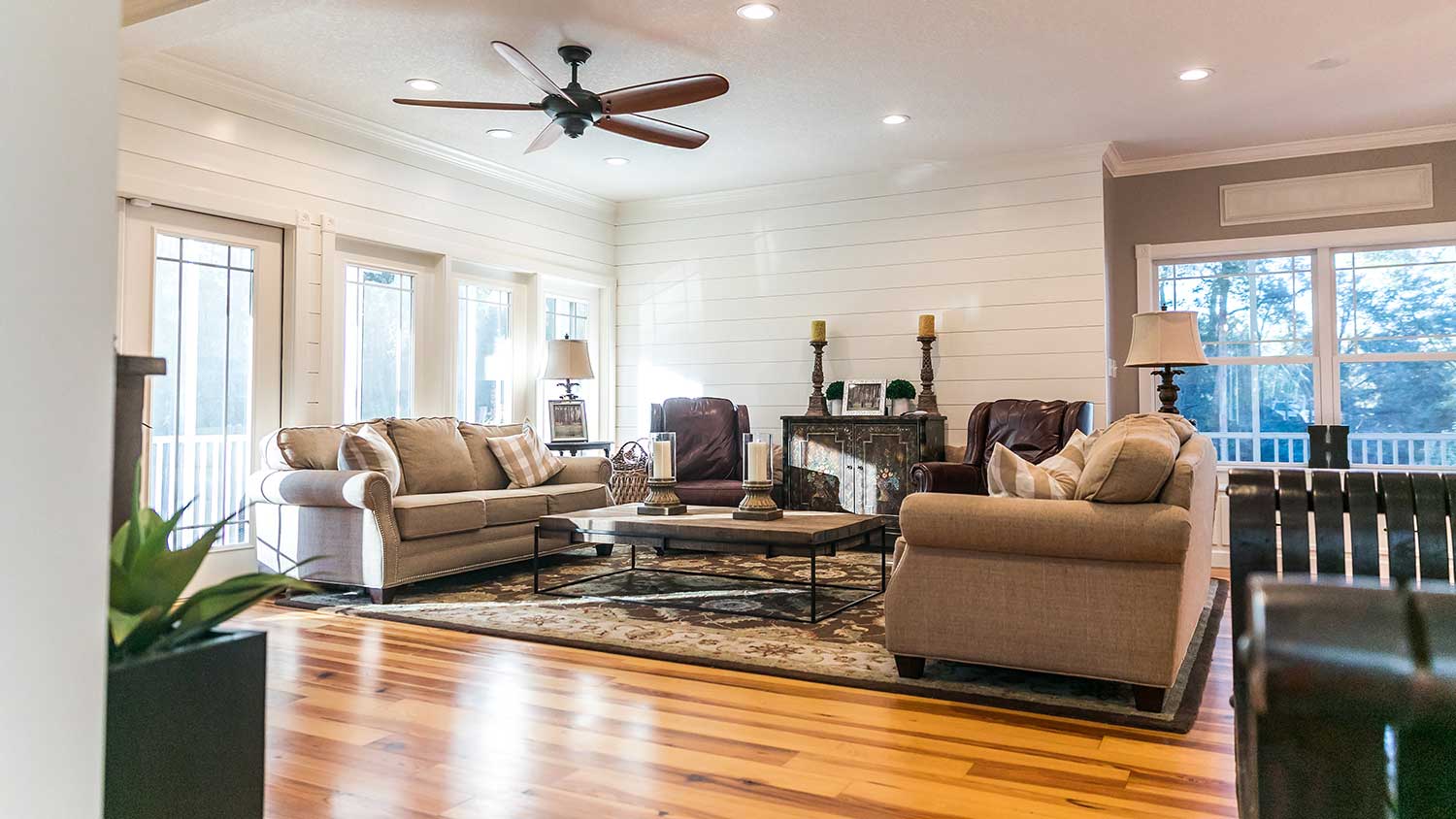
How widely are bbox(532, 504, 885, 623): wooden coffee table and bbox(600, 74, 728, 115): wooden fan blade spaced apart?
183 centimetres

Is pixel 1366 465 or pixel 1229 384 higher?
pixel 1229 384

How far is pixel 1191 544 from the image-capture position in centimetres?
286

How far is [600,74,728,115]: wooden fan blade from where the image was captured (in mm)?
3855

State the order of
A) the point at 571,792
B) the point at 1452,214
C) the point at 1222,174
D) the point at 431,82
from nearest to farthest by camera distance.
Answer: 1. the point at 571,792
2. the point at 431,82
3. the point at 1452,214
4. the point at 1222,174

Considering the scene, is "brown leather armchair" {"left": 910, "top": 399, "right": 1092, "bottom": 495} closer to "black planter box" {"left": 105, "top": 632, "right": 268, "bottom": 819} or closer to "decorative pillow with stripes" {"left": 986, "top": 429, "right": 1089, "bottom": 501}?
"decorative pillow with stripes" {"left": 986, "top": 429, "right": 1089, "bottom": 501}

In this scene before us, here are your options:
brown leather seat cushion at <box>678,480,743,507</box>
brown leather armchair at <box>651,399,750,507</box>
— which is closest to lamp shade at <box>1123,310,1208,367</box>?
brown leather seat cushion at <box>678,480,743,507</box>

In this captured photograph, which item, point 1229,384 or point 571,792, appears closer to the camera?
point 571,792

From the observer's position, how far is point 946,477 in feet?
17.7

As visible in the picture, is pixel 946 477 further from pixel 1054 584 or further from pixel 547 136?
pixel 547 136

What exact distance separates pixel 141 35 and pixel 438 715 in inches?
120

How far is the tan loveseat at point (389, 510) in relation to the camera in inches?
175

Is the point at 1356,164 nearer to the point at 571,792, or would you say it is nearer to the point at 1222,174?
the point at 1222,174

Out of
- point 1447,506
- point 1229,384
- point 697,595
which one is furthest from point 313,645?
point 1229,384

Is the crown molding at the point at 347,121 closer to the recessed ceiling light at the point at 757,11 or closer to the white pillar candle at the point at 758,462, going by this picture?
the recessed ceiling light at the point at 757,11
